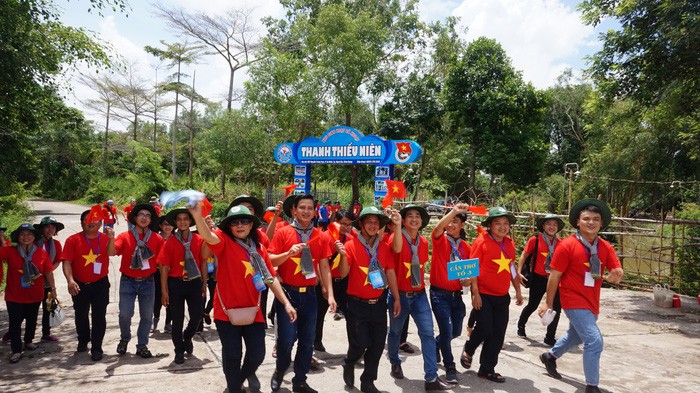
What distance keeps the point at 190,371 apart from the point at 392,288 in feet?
7.70

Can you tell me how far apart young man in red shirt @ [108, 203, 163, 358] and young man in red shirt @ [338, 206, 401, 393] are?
2463mm

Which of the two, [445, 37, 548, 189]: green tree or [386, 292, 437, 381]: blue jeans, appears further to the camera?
[445, 37, 548, 189]: green tree

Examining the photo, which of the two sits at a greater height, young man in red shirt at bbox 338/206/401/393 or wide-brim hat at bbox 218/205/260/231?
wide-brim hat at bbox 218/205/260/231

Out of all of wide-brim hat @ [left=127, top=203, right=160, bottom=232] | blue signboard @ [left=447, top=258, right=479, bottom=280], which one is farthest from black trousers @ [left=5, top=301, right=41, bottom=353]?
blue signboard @ [left=447, top=258, right=479, bottom=280]

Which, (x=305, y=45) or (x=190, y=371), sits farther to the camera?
(x=305, y=45)

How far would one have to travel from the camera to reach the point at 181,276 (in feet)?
17.5

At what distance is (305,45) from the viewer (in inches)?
917

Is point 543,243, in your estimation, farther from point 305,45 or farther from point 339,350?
point 305,45

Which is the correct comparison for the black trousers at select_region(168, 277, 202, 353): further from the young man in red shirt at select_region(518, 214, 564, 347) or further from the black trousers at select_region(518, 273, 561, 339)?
the black trousers at select_region(518, 273, 561, 339)

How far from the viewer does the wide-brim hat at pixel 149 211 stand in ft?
18.4

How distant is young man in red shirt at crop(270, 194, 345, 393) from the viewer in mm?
4363

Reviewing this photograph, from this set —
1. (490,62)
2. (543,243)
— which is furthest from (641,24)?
(490,62)

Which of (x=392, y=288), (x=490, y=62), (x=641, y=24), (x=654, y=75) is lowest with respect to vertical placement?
(x=392, y=288)

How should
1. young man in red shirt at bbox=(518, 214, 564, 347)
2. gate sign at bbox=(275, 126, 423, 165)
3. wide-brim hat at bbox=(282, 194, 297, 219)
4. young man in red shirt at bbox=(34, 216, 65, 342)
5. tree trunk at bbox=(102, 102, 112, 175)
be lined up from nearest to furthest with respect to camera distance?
1. wide-brim hat at bbox=(282, 194, 297, 219)
2. young man in red shirt at bbox=(34, 216, 65, 342)
3. young man in red shirt at bbox=(518, 214, 564, 347)
4. gate sign at bbox=(275, 126, 423, 165)
5. tree trunk at bbox=(102, 102, 112, 175)
